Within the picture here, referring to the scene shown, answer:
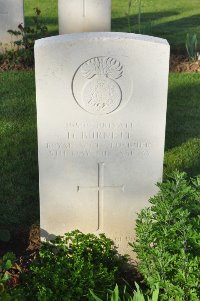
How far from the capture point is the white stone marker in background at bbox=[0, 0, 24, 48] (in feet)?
28.8

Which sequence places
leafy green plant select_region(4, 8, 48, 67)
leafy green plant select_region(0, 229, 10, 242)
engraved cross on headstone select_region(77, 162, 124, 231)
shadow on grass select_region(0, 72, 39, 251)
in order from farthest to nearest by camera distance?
leafy green plant select_region(4, 8, 48, 67)
shadow on grass select_region(0, 72, 39, 251)
leafy green plant select_region(0, 229, 10, 242)
engraved cross on headstone select_region(77, 162, 124, 231)

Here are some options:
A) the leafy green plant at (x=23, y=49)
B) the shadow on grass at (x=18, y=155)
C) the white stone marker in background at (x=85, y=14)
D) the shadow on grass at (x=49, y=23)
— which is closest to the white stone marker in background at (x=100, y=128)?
the shadow on grass at (x=18, y=155)

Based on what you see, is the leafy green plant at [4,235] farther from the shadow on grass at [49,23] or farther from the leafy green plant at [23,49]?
the shadow on grass at [49,23]

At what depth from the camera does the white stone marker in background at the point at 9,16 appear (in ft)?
28.8

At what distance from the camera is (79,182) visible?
371 centimetres

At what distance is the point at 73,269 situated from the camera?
3.48m

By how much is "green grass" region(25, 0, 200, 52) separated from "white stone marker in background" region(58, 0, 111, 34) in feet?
5.50

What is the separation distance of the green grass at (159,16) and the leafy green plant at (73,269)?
609 cm

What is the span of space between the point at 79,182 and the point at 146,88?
758 millimetres

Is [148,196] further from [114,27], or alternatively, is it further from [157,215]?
[114,27]

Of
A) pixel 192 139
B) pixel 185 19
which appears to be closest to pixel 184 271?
pixel 192 139

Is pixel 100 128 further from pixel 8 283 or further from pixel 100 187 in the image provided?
pixel 8 283

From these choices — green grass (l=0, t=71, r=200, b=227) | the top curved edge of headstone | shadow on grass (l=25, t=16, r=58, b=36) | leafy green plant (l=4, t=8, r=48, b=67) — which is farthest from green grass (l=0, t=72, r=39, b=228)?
shadow on grass (l=25, t=16, r=58, b=36)

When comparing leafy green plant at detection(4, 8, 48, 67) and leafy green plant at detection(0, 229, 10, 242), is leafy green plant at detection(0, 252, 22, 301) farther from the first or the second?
leafy green plant at detection(4, 8, 48, 67)
